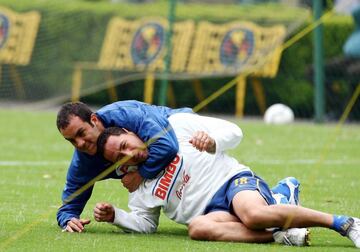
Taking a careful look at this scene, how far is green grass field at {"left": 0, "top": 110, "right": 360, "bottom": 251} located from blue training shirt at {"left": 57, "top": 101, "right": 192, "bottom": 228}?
0.25m

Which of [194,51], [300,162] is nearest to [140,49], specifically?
[194,51]

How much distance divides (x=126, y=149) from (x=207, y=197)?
26.6 inches

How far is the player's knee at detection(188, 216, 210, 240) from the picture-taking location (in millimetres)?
7859

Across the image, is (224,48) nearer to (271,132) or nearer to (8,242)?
(271,132)

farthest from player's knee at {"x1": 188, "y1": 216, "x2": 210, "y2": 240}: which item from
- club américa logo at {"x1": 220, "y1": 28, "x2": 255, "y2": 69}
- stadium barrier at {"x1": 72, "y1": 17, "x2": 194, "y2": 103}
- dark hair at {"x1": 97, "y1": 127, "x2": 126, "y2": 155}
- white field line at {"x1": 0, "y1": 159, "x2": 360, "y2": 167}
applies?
club américa logo at {"x1": 220, "y1": 28, "x2": 255, "y2": 69}

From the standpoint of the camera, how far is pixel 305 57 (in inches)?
874

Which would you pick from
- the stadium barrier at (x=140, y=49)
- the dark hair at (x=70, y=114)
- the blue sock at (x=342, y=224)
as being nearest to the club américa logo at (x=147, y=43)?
the stadium barrier at (x=140, y=49)

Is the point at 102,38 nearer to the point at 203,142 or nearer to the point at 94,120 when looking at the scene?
the point at 94,120

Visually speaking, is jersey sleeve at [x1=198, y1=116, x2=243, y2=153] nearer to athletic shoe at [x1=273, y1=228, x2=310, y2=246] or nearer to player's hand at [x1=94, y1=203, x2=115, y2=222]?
athletic shoe at [x1=273, y1=228, x2=310, y2=246]

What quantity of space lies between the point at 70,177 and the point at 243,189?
1224 mm

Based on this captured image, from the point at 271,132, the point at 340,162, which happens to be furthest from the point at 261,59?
the point at 340,162

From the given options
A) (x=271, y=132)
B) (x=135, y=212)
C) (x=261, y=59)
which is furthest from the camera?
(x=261, y=59)

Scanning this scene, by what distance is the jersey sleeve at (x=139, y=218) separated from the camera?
27.0ft

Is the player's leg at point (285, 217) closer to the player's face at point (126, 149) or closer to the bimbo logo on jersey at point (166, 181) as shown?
the bimbo logo on jersey at point (166, 181)
